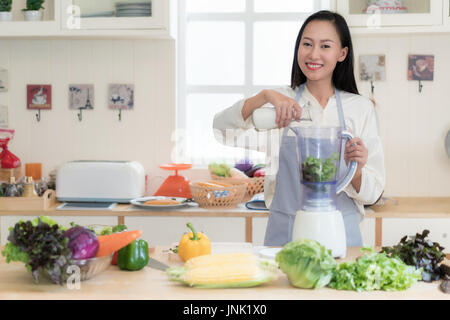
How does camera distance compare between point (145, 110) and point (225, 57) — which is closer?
point (145, 110)

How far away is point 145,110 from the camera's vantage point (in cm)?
332

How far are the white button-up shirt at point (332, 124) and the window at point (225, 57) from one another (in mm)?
1337

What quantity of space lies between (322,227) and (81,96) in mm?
2184

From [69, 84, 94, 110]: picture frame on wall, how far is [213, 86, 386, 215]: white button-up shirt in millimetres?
1511

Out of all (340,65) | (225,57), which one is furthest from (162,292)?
(225,57)

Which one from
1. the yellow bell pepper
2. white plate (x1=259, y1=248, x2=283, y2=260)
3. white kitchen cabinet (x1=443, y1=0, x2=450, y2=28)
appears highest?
white kitchen cabinet (x1=443, y1=0, x2=450, y2=28)

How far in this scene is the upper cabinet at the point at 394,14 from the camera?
288 cm

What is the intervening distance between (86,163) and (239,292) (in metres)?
1.87

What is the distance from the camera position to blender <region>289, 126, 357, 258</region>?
146 centimetres

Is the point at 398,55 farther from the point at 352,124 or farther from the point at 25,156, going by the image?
the point at 25,156

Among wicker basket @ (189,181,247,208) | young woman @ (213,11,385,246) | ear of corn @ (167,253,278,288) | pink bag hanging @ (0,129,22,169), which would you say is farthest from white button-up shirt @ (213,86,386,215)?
pink bag hanging @ (0,129,22,169)

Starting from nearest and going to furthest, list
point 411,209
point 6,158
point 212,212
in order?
point 212,212 → point 411,209 → point 6,158

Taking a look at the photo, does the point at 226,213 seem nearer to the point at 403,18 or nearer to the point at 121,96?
the point at 121,96

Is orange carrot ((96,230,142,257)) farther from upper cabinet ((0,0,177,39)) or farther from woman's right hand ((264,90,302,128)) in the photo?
upper cabinet ((0,0,177,39))
